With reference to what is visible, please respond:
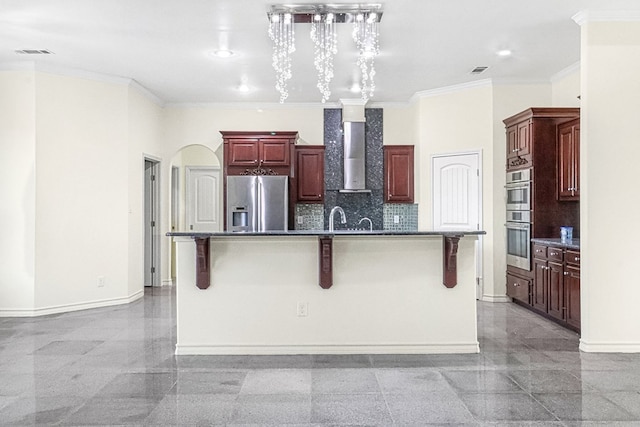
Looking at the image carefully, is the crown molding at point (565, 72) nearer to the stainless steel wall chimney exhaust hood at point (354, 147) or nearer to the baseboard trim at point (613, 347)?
the stainless steel wall chimney exhaust hood at point (354, 147)

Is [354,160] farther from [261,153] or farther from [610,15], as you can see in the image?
[610,15]

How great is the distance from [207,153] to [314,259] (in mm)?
4940

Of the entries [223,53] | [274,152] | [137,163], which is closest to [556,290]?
[274,152]

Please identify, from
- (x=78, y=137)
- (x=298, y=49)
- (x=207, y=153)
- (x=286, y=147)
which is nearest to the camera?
(x=298, y=49)

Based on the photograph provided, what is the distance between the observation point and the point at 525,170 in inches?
224

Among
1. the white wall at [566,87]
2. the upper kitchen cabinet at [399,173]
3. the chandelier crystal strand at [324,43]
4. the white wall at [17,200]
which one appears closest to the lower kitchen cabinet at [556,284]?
the white wall at [566,87]

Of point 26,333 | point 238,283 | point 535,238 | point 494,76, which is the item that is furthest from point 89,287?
point 494,76

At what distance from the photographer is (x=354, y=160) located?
23.8 feet

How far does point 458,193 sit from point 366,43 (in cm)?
269

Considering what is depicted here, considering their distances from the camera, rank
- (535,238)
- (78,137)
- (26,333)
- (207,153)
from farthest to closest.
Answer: (207,153)
(78,137)
(535,238)
(26,333)

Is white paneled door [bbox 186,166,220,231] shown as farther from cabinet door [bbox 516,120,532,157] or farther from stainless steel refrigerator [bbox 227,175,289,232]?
cabinet door [bbox 516,120,532,157]

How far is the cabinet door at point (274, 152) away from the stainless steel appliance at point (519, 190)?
3.03m

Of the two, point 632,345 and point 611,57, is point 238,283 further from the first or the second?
point 611,57

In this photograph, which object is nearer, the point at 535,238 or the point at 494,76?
the point at 535,238
